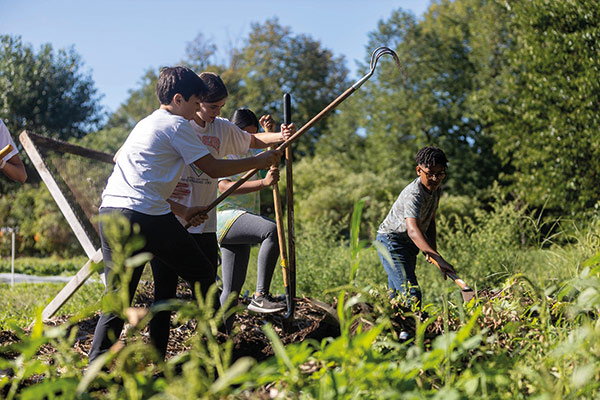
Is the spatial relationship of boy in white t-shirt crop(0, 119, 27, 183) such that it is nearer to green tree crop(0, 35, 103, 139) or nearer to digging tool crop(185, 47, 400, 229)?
digging tool crop(185, 47, 400, 229)

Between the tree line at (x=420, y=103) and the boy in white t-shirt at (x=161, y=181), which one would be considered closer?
the boy in white t-shirt at (x=161, y=181)

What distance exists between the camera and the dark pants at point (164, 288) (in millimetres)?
2980

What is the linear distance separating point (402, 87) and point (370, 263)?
15.9 meters

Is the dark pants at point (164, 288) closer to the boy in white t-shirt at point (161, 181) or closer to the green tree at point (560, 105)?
the boy in white t-shirt at point (161, 181)

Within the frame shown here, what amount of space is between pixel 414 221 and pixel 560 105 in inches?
362

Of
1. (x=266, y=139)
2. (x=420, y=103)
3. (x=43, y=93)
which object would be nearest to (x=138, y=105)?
(x=43, y=93)

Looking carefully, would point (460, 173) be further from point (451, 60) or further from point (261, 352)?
point (261, 352)

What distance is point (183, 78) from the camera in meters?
3.00

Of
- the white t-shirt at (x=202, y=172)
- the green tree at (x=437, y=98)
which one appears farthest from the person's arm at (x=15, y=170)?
the green tree at (x=437, y=98)

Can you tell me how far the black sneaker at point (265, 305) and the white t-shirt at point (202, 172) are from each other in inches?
26.2

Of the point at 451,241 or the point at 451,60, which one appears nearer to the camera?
the point at 451,241

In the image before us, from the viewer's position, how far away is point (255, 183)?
4.00 meters

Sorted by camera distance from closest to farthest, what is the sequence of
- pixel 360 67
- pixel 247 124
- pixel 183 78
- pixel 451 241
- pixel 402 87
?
pixel 183 78
pixel 247 124
pixel 451 241
pixel 402 87
pixel 360 67

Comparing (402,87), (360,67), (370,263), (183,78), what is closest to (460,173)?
(402,87)
